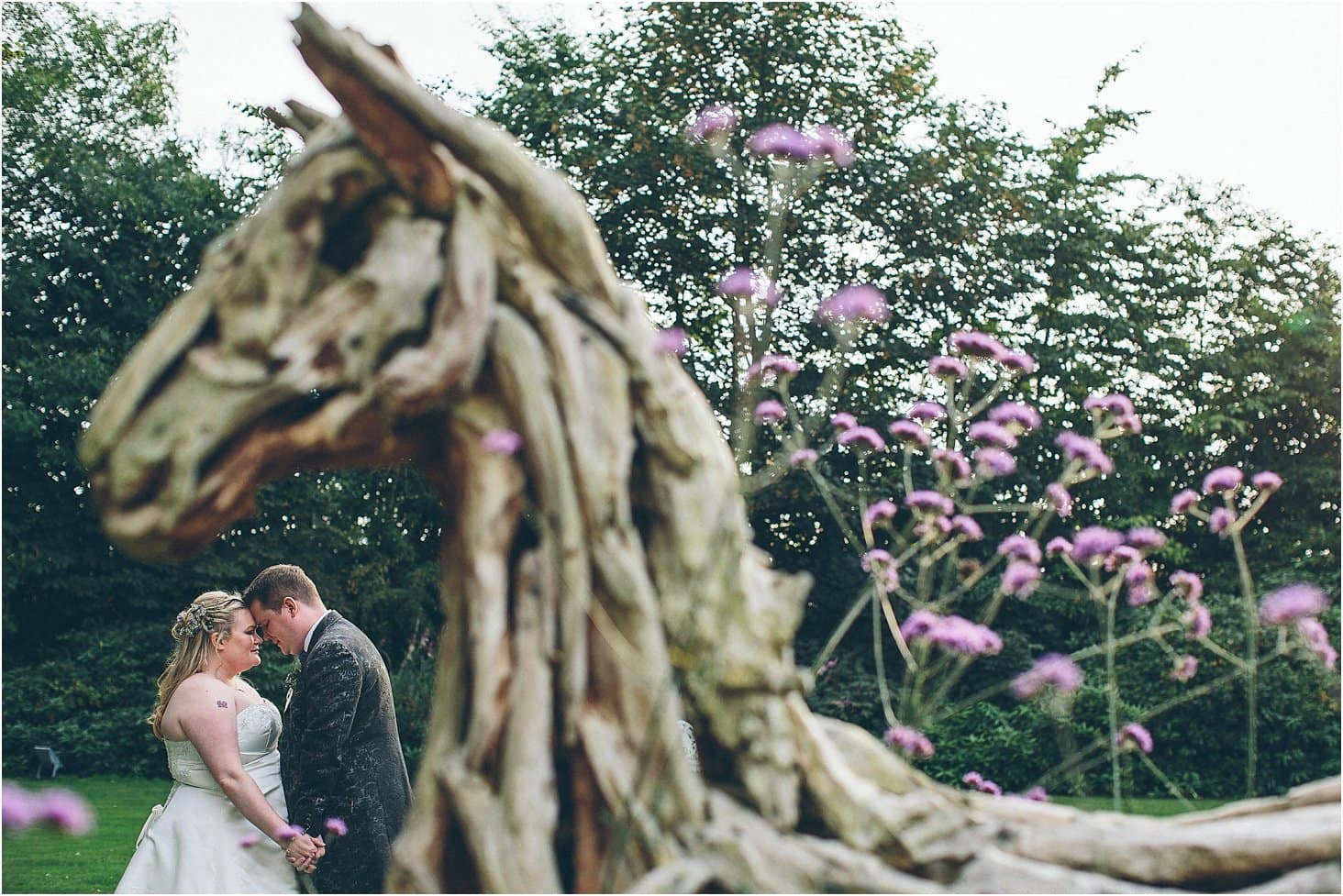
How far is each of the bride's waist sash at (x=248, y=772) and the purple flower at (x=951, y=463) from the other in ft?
10.3

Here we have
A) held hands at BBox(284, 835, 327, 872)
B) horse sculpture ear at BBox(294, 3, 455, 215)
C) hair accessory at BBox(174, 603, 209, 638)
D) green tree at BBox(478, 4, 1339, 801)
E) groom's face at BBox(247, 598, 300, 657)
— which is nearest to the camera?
horse sculpture ear at BBox(294, 3, 455, 215)

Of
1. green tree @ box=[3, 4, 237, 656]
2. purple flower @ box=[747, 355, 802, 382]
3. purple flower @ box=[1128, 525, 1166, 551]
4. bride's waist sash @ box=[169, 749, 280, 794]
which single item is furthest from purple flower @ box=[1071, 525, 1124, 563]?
green tree @ box=[3, 4, 237, 656]

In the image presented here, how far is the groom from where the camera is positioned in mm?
4258

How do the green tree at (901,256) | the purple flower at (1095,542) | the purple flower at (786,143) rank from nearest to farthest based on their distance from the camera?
the purple flower at (786,143)
the purple flower at (1095,542)
the green tree at (901,256)

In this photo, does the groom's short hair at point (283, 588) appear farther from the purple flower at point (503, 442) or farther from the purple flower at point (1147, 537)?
the purple flower at point (1147, 537)

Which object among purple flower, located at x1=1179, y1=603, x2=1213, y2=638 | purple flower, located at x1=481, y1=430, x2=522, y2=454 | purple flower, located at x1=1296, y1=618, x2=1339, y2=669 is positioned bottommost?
purple flower, located at x1=1296, y1=618, x2=1339, y2=669

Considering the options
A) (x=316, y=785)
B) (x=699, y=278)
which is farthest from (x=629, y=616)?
(x=699, y=278)

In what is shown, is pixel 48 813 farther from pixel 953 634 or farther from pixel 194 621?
pixel 194 621

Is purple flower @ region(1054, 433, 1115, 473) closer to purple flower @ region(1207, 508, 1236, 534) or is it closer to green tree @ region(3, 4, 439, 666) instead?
purple flower @ region(1207, 508, 1236, 534)

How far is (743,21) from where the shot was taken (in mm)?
14664

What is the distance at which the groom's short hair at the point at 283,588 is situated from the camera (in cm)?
467

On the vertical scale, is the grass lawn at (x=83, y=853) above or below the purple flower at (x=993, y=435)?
below

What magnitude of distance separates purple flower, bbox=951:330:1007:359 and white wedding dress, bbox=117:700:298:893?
3.22m

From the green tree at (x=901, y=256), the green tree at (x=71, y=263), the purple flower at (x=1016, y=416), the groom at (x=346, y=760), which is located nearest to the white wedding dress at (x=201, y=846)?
the groom at (x=346, y=760)
